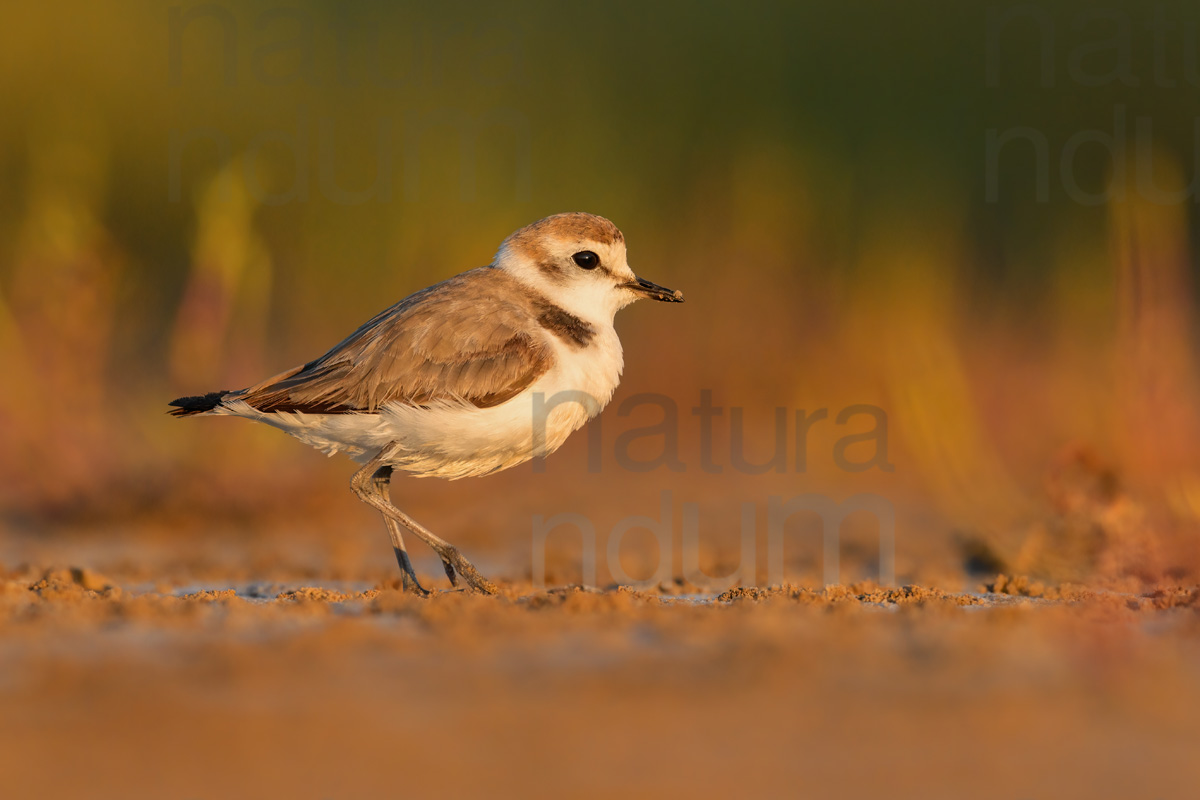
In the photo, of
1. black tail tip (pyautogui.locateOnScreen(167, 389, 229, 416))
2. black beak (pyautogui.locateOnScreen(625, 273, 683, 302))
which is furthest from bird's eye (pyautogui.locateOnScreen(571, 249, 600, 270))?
black tail tip (pyautogui.locateOnScreen(167, 389, 229, 416))

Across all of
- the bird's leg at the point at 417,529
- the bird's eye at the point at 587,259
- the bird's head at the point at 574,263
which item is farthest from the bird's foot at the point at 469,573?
the bird's eye at the point at 587,259

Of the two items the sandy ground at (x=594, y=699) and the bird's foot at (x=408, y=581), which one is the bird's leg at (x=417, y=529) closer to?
the bird's foot at (x=408, y=581)

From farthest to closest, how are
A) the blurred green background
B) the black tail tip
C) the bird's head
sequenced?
the blurred green background, the bird's head, the black tail tip

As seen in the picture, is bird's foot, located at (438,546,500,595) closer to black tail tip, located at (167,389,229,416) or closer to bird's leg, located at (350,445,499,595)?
bird's leg, located at (350,445,499,595)

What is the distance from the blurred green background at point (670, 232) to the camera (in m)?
6.09

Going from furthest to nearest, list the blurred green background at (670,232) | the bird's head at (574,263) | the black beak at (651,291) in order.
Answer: the blurred green background at (670,232) → the black beak at (651,291) → the bird's head at (574,263)

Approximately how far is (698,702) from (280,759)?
94 centimetres

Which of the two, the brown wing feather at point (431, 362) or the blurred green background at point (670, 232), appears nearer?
the brown wing feather at point (431, 362)

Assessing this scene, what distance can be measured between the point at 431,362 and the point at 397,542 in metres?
0.77

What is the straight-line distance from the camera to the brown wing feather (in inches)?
192

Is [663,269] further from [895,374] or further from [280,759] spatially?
[280,759]

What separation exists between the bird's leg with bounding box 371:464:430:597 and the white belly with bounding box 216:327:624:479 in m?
0.23

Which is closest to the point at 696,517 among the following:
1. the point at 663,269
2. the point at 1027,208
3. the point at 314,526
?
the point at 314,526

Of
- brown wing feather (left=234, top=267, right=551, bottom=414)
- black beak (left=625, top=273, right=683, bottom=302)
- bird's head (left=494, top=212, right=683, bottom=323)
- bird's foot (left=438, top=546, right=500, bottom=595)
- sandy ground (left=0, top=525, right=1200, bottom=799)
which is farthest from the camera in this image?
black beak (left=625, top=273, right=683, bottom=302)
